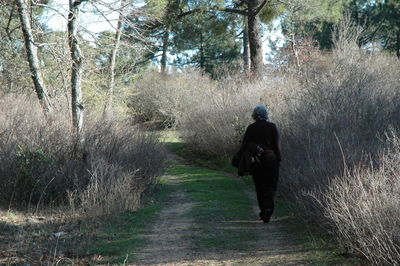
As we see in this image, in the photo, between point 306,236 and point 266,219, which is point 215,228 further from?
point 306,236

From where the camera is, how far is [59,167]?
404 inches

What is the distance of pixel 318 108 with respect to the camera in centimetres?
1028

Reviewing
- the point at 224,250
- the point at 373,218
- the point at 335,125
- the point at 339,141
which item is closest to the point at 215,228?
the point at 224,250

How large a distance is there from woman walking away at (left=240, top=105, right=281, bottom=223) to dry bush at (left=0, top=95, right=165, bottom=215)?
9.04ft

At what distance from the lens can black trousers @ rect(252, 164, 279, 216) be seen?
838cm

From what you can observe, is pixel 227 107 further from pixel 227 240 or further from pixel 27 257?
pixel 27 257

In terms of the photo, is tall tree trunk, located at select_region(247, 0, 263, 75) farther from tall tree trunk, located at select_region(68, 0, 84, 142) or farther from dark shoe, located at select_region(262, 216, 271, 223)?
dark shoe, located at select_region(262, 216, 271, 223)

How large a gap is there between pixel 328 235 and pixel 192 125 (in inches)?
604

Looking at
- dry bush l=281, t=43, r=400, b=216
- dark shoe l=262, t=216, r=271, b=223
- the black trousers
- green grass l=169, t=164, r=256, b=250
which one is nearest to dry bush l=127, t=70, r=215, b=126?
green grass l=169, t=164, r=256, b=250

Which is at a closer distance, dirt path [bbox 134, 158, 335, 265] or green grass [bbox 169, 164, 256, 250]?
dirt path [bbox 134, 158, 335, 265]

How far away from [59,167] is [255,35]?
14.2 m

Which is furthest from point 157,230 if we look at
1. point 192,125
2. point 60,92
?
point 192,125

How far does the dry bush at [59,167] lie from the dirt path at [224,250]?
134 centimetres

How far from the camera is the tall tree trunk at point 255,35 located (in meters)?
21.7
